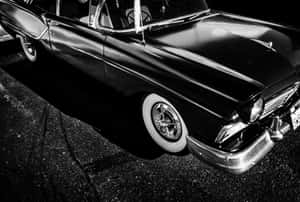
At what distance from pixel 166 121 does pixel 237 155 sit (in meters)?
0.81

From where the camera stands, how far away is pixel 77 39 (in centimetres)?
343

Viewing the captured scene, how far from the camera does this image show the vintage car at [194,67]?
2328mm

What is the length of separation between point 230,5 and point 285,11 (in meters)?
1.34

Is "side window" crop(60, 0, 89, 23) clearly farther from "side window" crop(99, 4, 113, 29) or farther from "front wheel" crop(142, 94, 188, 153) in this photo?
"front wheel" crop(142, 94, 188, 153)

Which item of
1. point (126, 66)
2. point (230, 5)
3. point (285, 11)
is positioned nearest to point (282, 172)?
point (126, 66)

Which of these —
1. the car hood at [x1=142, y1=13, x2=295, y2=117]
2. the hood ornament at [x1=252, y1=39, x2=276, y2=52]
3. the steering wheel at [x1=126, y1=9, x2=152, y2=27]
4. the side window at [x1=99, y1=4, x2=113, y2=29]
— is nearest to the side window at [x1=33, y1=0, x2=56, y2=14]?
the side window at [x1=99, y1=4, x2=113, y2=29]

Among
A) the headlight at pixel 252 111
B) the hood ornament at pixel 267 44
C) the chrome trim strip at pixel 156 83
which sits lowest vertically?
the headlight at pixel 252 111

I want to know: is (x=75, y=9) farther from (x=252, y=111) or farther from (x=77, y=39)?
(x=252, y=111)

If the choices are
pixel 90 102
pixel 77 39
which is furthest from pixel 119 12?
pixel 90 102

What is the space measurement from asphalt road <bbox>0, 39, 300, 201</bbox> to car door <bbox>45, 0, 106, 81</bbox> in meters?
0.22

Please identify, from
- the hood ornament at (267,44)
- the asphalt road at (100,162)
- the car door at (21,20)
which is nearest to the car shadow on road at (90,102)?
the asphalt road at (100,162)

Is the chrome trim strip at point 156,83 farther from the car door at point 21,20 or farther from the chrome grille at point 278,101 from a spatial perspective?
the car door at point 21,20

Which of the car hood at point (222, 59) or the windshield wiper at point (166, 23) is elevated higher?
the windshield wiper at point (166, 23)

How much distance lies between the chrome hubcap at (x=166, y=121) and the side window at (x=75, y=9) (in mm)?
1440
